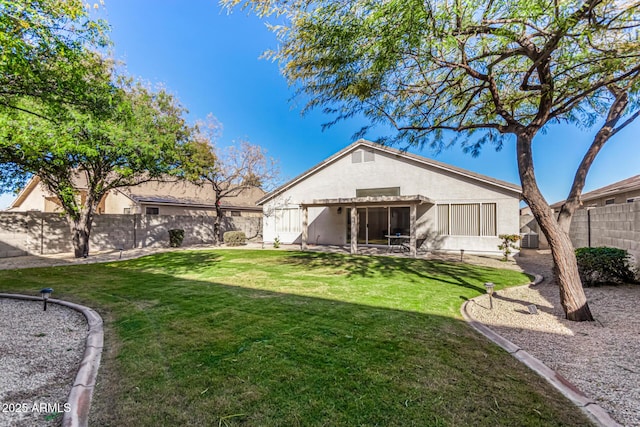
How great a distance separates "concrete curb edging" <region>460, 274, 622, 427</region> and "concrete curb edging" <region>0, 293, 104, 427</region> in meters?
4.20

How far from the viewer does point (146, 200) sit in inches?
746

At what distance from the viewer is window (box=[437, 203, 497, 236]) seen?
13680 mm

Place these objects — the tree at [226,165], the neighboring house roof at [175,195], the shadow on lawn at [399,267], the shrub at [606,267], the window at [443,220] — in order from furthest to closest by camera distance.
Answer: the neighboring house roof at [175,195], the tree at [226,165], the window at [443,220], the shadow on lawn at [399,267], the shrub at [606,267]

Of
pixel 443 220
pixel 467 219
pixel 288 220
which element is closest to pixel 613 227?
pixel 467 219

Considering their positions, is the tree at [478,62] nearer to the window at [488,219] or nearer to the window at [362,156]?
the window at [488,219]

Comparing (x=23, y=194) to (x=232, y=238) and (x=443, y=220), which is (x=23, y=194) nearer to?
(x=232, y=238)

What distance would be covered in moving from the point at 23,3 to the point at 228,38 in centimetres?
697

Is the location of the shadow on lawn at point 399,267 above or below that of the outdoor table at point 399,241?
below

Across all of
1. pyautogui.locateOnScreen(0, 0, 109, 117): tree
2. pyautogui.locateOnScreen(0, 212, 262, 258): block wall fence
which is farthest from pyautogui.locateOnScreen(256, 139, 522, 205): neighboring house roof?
pyautogui.locateOnScreen(0, 0, 109, 117): tree

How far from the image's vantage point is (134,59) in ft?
44.1

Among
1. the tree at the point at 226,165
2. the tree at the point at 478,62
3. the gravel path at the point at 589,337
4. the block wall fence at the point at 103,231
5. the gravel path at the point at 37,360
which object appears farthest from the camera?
the tree at the point at 226,165

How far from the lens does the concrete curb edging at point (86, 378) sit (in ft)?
7.75

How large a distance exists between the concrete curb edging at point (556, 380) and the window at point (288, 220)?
14790 millimetres

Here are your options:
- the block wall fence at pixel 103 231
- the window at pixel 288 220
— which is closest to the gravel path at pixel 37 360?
the block wall fence at pixel 103 231
